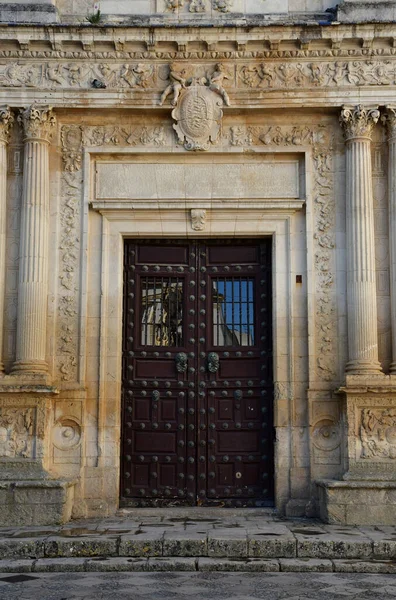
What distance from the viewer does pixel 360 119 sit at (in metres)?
11.7

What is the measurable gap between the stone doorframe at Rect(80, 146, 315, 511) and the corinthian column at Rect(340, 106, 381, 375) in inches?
20.7

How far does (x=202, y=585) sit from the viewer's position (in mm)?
7824

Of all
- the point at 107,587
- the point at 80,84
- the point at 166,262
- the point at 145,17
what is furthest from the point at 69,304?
the point at 107,587

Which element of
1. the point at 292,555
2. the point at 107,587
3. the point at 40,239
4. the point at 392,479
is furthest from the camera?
the point at 40,239

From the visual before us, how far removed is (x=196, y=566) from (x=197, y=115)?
5.98 metres

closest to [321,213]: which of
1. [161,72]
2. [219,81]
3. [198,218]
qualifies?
[198,218]

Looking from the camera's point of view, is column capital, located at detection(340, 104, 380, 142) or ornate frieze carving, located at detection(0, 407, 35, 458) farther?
column capital, located at detection(340, 104, 380, 142)

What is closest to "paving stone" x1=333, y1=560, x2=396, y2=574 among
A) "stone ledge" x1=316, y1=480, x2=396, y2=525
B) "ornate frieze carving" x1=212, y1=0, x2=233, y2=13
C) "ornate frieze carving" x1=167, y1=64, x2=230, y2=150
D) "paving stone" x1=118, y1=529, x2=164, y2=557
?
"paving stone" x1=118, y1=529, x2=164, y2=557

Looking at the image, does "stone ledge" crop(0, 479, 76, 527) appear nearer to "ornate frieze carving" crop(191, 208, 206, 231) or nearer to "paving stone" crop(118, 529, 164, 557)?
"paving stone" crop(118, 529, 164, 557)

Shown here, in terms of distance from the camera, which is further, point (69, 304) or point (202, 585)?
point (69, 304)

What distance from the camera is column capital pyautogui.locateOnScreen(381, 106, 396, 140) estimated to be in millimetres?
11683

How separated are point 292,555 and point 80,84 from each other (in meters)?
6.60

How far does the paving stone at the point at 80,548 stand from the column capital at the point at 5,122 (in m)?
5.47

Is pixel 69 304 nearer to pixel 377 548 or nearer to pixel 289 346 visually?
pixel 289 346
